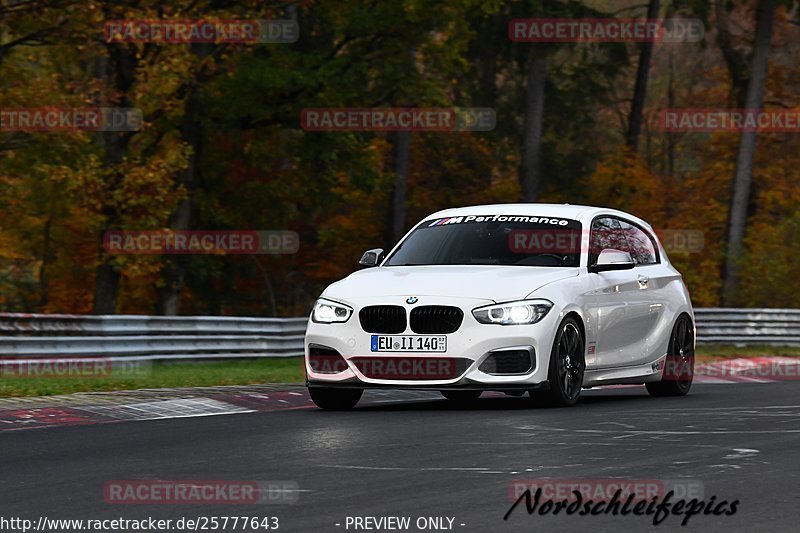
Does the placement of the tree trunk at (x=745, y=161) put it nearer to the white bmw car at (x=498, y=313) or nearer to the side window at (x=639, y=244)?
the side window at (x=639, y=244)

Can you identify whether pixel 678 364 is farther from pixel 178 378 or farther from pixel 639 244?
pixel 178 378

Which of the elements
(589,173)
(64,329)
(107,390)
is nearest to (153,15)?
(64,329)

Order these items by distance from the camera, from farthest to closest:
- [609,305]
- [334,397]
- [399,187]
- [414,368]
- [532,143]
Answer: [399,187], [532,143], [609,305], [334,397], [414,368]

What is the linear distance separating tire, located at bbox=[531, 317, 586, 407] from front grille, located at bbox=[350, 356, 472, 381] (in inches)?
31.2

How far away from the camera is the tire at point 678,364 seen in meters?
15.4

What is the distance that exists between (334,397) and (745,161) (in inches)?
1327

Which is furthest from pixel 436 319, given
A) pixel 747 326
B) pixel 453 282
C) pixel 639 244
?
pixel 747 326

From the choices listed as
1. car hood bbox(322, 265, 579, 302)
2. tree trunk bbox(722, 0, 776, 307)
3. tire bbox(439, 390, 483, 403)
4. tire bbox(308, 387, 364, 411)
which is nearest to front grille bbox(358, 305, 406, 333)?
car hood bbox(322, 265, 579, 302)

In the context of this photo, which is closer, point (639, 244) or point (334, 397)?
point (334, 397)

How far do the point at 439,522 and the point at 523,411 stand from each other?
19.1 feet

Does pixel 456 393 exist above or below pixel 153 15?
below

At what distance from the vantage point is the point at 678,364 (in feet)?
50.9

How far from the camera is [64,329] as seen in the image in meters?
19.7

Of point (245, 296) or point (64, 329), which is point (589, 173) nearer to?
point (245, 296)
